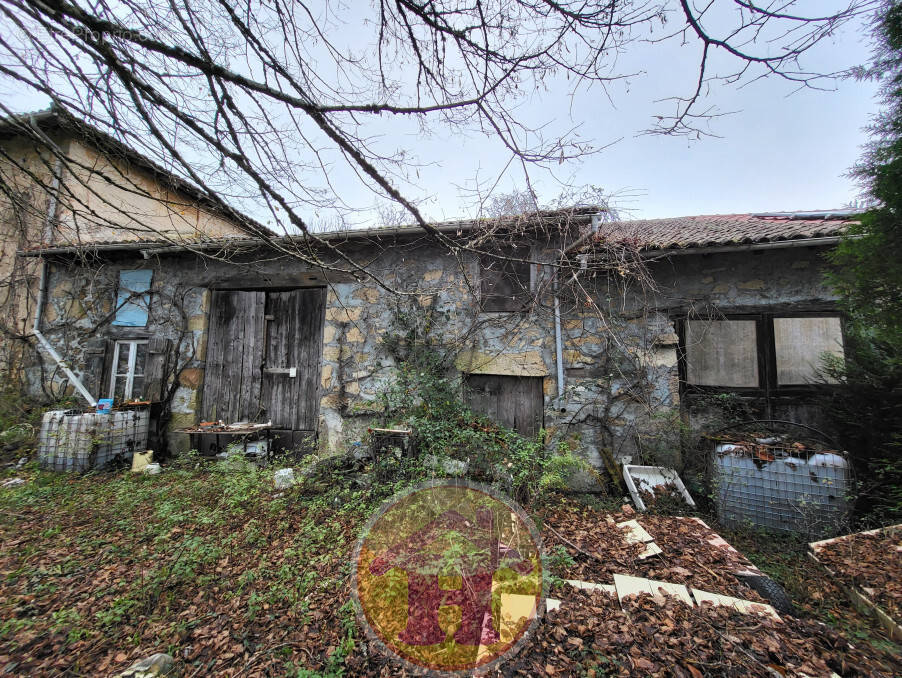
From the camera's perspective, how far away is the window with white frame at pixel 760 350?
12.7 ft

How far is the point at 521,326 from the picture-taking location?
431cm

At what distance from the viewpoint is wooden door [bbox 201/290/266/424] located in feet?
16.6

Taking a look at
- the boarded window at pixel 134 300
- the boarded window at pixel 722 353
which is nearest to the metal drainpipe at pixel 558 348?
the boarded window at pixel 722 353

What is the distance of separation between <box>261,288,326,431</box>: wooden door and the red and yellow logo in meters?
2.50

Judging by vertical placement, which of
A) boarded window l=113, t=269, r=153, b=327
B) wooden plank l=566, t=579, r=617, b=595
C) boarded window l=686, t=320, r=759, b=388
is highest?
boarded window l=113, t=269, r=153, b=327

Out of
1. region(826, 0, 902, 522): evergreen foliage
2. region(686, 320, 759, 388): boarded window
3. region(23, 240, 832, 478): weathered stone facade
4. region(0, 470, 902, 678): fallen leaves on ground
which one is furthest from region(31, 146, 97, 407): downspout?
region(826, 0, 902, 522): evergreen foliage

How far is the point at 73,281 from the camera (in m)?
5.62

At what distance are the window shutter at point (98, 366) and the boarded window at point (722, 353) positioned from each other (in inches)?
331

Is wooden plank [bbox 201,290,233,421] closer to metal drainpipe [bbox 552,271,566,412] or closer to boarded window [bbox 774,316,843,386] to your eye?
metal drainpipe [bbox 552,271,566,412]

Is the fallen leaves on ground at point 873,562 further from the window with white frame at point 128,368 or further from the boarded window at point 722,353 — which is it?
the window with white frame at point 128,368

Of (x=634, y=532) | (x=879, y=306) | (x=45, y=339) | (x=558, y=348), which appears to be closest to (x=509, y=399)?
(x=558, y=348)

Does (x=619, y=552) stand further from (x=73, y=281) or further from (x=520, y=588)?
(x=73, y=281)

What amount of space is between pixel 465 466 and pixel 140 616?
2.41 meters

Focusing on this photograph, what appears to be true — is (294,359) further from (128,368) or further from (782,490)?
(782,490)
